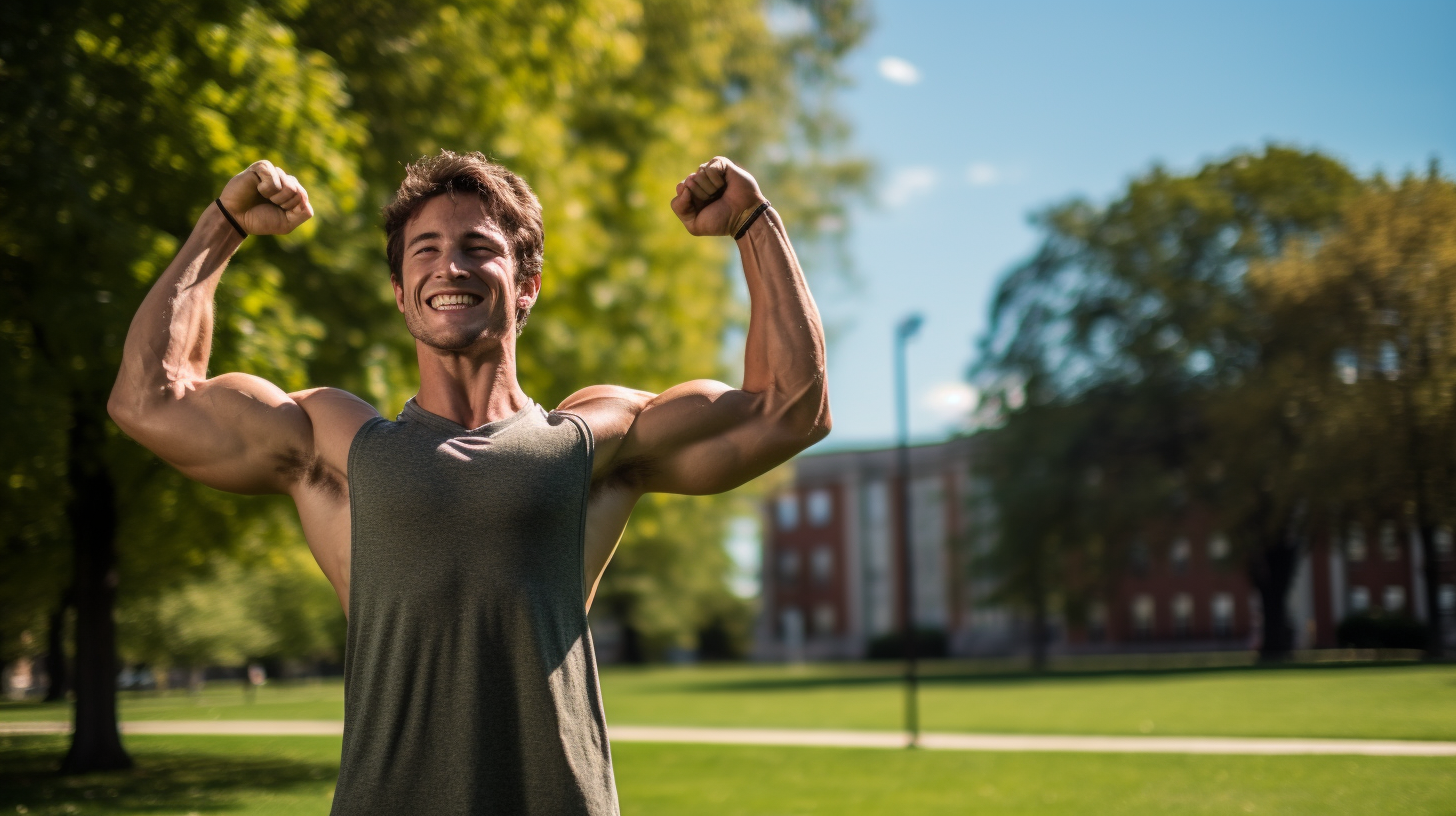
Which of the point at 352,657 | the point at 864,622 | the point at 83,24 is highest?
the point at 83,24

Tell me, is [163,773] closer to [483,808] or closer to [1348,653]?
[483,808]

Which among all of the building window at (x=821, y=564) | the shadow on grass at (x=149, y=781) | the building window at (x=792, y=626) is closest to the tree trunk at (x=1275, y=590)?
the shadow on grass at (x=149, y=781)

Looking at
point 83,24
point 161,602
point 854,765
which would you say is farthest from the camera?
point 854,765

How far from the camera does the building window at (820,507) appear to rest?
254 feet

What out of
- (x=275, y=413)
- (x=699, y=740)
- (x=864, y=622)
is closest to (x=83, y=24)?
(x=275, y=413)

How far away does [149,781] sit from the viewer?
10148mm

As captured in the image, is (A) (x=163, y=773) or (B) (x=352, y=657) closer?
(B) (x=352, y=657)

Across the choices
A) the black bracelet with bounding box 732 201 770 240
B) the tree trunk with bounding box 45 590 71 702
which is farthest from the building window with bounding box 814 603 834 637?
the black bracelet with bounding box 732 201 770 240

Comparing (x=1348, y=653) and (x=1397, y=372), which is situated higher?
(x=1397, y=372)

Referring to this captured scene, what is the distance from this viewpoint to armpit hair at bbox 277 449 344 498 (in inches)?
82.6

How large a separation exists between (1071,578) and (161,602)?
28619mm

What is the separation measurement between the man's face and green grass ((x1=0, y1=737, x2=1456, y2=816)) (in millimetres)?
7801

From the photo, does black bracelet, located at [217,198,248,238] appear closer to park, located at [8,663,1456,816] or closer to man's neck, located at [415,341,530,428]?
man's neck, located at [415,341,530,428]

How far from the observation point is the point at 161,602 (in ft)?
41.3
